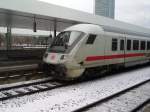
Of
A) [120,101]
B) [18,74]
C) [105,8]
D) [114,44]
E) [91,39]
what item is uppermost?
[105,8]

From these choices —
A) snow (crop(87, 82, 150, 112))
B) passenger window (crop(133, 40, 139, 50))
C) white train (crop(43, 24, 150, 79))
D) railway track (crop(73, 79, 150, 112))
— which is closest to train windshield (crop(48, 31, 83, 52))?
white train (crop(43, 24, 150, 79))

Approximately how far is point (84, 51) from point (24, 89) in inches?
128

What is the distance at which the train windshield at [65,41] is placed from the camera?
10273mm

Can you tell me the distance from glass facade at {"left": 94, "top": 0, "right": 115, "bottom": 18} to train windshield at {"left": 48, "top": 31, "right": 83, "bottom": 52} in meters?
65.0

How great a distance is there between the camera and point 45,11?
55.5ft

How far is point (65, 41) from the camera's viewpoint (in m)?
10.6

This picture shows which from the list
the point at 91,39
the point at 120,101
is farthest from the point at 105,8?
the point at 120,101

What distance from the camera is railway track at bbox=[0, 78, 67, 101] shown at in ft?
25.7

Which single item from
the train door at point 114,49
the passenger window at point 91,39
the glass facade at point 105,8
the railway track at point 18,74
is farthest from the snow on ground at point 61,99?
the glass facade at point 105,8

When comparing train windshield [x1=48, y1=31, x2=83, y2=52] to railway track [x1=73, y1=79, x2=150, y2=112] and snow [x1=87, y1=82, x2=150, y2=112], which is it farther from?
snow [x1=87, y1=82, x2=150, y2=112]

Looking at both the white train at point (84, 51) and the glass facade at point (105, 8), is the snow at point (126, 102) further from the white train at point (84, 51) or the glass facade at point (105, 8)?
the glass facade at point (105, 8)

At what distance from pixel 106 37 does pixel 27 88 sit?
5066mm

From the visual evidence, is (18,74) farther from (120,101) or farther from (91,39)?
(120,101)

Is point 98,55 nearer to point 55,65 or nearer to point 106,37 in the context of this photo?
point 106,37
